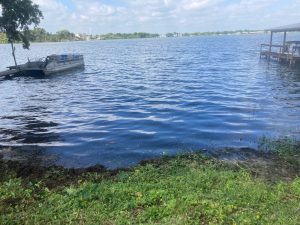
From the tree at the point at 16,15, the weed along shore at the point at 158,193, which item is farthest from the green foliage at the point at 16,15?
the weed along shore at the point at 158,193

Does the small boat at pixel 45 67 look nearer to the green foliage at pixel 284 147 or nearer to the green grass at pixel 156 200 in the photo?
the green foliage at pixel 284 147

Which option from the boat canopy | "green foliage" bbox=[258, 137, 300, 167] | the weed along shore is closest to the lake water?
"green foliage" bbox=[258, 137, 300, 167]

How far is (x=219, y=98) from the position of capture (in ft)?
87.0

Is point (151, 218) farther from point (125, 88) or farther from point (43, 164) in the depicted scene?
point (125, 88)

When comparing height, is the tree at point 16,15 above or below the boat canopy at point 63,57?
above

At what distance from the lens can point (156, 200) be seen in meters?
8.26

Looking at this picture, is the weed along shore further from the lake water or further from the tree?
the tree

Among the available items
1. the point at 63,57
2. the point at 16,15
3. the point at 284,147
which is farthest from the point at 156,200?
the point at 63,57

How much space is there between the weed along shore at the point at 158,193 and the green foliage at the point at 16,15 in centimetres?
1758

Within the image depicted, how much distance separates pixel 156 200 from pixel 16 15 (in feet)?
79.7

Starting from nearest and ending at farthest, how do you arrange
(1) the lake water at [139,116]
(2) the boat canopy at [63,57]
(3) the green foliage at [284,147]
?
(3) the green foliage at [284,147]
(1) the lake water at [139,116]
(2) the boat canopy at [63,57]

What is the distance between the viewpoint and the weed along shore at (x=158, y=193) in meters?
7.42

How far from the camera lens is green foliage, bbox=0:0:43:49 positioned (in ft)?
85.2

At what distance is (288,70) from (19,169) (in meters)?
40.0
